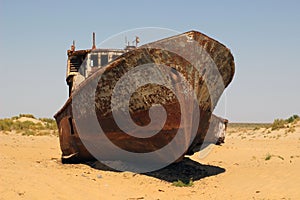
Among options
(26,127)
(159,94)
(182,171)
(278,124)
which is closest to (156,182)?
(182,171)

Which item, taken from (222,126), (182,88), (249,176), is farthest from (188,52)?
(222,126)

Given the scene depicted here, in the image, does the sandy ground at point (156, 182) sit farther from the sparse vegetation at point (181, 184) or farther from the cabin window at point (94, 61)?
the cabin window at point (94, 61)

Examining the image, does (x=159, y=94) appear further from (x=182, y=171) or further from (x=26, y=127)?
(x=26, y=127)

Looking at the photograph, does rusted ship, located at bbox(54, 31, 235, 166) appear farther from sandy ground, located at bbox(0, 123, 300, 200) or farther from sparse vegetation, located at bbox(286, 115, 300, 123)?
sparse vegetation, located at bbox(286, 115, 300, 123)

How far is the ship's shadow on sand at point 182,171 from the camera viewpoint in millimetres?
6453

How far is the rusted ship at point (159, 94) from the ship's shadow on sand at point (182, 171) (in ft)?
0.93

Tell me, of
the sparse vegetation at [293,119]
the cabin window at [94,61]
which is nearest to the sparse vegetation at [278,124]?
the sparse vegetation at [293,119]

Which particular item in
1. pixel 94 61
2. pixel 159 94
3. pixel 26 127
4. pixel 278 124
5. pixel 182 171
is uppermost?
pixel 94 61

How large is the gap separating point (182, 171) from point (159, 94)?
182cm

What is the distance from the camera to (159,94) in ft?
19.7

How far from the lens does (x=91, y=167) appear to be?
705 centimetres

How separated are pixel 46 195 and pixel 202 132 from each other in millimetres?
4010

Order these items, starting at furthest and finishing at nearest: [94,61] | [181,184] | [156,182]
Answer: [94,61] → [156,182] → [181,184]

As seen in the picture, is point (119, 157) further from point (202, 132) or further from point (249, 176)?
point (249, 176)
